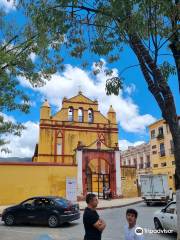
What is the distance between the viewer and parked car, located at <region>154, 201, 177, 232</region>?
11.3 metres

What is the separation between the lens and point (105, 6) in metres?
7.09

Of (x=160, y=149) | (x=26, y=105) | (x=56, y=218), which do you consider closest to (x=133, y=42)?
(x=26, y=105)

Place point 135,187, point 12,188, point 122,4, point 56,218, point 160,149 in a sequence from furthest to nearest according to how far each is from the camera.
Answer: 1. point 160,149
2. point 135,187
3. point 12,188
4. point 56,218
5. point 122,4

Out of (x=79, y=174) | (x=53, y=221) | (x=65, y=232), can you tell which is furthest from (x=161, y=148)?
(x=65, y=232)

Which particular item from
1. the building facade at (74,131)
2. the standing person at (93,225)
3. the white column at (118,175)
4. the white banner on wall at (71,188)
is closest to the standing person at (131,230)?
the standing person at (93,225)

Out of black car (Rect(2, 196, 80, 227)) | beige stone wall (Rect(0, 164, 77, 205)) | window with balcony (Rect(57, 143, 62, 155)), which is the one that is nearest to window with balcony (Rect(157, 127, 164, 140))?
window with balcony (Rect(57, 143, 62, 155))

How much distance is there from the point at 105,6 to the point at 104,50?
1057 millimetres

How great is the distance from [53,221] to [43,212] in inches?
27.5

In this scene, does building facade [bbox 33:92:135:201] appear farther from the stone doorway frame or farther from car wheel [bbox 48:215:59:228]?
car wheel [bbox 48:215:59:228]

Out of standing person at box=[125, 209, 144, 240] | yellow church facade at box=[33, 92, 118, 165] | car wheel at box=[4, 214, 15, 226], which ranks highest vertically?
yellow church facade at box=[33, 92, 118, 165]

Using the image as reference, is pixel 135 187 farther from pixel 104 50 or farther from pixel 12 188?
pixel 104 50

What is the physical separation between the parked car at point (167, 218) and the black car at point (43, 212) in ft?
14.5

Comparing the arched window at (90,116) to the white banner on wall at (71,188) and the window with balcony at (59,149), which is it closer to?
the window with balcony at (59,149)

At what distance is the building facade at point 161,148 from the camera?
5216 centimetres
